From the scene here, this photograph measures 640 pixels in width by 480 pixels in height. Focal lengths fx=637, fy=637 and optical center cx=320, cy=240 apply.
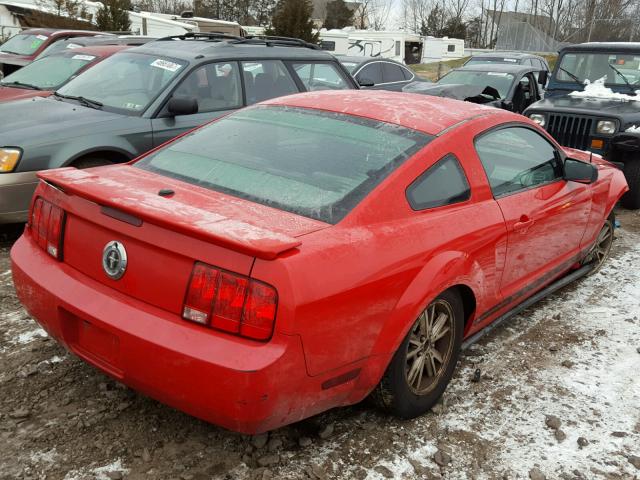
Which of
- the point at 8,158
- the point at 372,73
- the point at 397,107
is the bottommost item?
the point at 8,158

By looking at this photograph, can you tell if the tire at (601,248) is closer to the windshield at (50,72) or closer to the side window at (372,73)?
the windshield at (50,72)

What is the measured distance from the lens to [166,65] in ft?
19.9

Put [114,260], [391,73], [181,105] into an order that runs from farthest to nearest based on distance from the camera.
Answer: [391,73], [181,105], [114,260]

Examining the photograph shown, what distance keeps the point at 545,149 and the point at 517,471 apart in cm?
218

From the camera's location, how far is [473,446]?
9.74ft

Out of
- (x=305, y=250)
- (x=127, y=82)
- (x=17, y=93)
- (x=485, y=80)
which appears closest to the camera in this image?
(x=305, y=250)

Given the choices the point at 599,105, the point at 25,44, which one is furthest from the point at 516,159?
the point at 25,44

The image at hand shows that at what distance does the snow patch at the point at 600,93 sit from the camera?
8.22 m

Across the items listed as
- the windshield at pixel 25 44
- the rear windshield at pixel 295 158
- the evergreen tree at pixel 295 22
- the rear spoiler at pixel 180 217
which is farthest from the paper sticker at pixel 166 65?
the evergreen tree at pixel 295 22

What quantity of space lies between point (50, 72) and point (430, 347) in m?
6.90

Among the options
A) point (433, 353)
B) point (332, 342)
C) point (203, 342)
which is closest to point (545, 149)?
point (433, 353)

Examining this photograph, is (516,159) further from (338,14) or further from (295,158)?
(338,14)

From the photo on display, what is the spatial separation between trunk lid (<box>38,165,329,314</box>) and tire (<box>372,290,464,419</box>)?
771 mm

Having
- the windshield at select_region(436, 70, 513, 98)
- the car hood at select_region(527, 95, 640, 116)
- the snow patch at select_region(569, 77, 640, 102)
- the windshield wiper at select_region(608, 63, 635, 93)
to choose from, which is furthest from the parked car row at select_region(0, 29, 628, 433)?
the windshield at select_region(436, 70, 513, 98)
